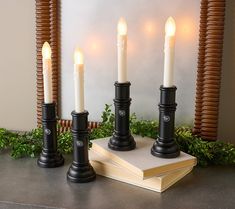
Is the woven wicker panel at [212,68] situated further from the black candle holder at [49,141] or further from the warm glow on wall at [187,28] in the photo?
the black candle holder at [49,141]

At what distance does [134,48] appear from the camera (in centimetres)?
93

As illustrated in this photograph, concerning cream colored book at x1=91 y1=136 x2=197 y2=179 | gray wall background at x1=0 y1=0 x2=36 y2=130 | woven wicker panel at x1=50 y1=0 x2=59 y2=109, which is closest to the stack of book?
cream colored book at x1=91 y1=136 x2=197 y2=179

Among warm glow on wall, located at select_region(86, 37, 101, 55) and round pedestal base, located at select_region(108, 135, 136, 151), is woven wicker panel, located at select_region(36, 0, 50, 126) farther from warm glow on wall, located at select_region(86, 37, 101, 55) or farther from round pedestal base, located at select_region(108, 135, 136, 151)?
round pedestal base, located at select_region(108, 135, 136, 151)

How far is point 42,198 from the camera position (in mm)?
715

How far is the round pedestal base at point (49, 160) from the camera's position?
0.86 metres

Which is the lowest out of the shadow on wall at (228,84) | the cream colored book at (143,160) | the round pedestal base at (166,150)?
the cream colored book at (143,160)

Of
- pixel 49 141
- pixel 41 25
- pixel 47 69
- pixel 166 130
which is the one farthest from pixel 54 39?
pixel 166 130

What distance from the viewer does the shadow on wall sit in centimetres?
89

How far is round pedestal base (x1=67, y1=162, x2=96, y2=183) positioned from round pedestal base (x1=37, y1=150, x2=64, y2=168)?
0.08 metres

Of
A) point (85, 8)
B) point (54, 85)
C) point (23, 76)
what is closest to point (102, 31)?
point (85, 8)

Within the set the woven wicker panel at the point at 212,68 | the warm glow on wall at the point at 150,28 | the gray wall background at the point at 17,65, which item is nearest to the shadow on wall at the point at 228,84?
the woven wicker panel at the point at 212,68

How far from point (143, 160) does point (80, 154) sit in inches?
5.0

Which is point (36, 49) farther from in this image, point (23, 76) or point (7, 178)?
point (7, 178)

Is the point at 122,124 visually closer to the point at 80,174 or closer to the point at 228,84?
the point at 80,174
